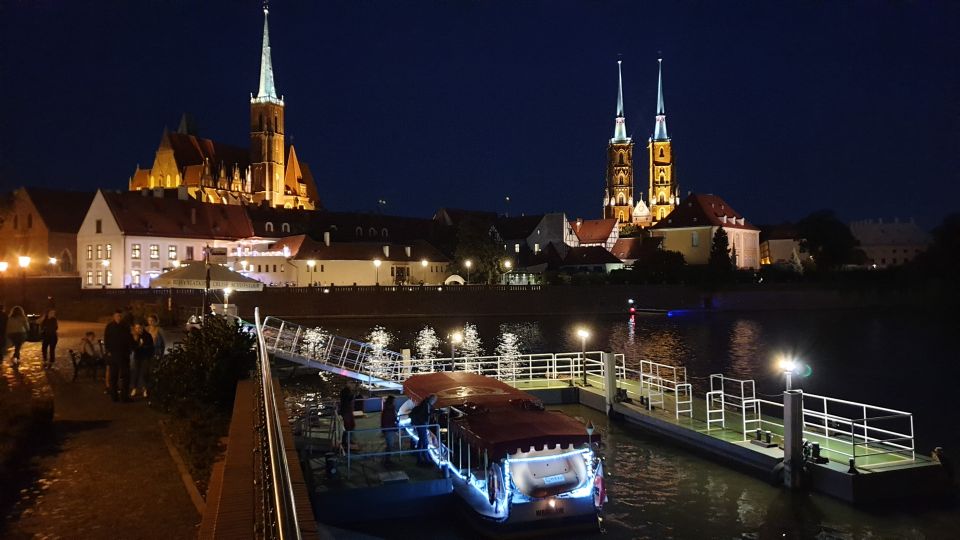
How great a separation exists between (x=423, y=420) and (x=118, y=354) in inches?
308

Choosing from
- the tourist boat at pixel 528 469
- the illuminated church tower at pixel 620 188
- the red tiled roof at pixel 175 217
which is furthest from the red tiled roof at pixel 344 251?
the illuminated church tower at pixel 620 188

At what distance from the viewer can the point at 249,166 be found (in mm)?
141125

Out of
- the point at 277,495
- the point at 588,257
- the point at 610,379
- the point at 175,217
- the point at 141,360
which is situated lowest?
the point at 610,379

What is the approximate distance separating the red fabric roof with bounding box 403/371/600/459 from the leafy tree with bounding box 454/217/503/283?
7315 centimetres

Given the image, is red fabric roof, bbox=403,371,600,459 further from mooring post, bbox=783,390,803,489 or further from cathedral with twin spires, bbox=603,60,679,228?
cathedral with twin spires, bbox=603,60,679,228

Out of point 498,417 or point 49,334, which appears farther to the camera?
point 49,334

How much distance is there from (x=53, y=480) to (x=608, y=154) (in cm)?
19465

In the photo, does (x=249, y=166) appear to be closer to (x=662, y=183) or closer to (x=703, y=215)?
(x=703, y=215)

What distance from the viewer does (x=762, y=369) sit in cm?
4706

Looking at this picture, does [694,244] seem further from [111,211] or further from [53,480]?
[53,480]

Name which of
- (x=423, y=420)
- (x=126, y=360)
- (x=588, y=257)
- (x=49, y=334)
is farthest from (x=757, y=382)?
(x=588, y=257)

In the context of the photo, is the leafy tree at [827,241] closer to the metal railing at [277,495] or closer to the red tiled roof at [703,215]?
the red tiled roof at [703,215]

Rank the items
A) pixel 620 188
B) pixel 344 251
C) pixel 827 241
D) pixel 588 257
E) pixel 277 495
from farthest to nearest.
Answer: pixel 620 188, pixel 827 241, pixel 588 257, pixel 344 251, pixel 277 495

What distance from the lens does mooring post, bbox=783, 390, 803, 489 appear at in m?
19.1
